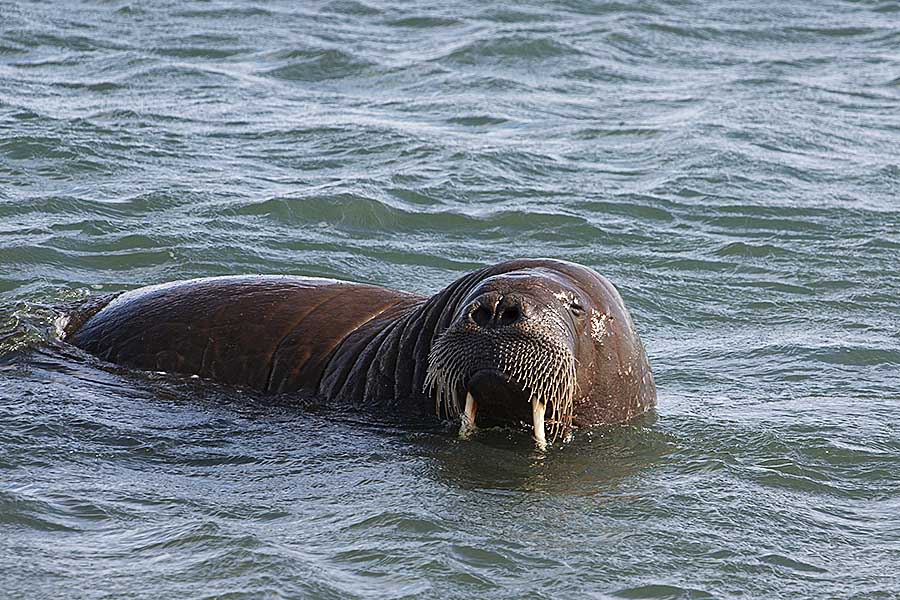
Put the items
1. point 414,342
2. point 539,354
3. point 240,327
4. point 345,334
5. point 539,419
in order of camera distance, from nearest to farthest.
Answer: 1. point 539,354
2. point 539,419
3. point 414,342
4. point 345,334
5. point 240,327

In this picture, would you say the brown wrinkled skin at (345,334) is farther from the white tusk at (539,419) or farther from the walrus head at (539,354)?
the white tusk at (539,419)

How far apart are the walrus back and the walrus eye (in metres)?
1.48

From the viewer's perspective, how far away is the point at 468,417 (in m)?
6.93

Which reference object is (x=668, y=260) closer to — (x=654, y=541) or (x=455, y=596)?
(x=654, y=541)

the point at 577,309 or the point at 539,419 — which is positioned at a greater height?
the point at 577,309

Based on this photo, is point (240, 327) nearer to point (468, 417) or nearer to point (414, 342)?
point (414, 342)

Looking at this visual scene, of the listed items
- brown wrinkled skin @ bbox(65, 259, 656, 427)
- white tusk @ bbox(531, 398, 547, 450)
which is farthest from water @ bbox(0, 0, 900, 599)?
brown wrinkled skin @ bbox(65, 259, 656, 427)

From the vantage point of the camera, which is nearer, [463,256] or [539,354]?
[539,354]

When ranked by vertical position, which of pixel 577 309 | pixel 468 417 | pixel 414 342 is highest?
pixel 577 309

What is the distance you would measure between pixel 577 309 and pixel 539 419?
1.83 feet

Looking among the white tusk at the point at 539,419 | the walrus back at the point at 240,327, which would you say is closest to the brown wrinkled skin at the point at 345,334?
the walrus back at the point at 240,327

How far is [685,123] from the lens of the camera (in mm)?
16297

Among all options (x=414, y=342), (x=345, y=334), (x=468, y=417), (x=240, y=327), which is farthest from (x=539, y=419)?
(x=240, y=327)

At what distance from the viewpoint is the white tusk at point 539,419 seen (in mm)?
6812
